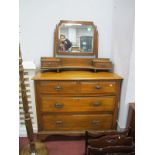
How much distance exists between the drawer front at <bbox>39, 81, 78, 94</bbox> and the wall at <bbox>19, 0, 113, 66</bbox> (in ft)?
1.76

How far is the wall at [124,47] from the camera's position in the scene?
1.59 m

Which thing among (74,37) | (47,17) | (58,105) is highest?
(47,17)

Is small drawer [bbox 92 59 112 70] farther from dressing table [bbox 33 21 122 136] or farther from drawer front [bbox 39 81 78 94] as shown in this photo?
drawer front [bbox 39 81 78 94]

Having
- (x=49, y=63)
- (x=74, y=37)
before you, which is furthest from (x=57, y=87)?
(x=74, y=37)

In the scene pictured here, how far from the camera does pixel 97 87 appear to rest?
5.58ft

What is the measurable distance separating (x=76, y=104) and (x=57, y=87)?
0.97 feet

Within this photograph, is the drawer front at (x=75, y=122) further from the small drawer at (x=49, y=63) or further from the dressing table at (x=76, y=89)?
the small drawer at (x=49, y=63)

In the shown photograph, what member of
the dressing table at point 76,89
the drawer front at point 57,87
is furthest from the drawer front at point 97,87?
the drawer front at point 57,87

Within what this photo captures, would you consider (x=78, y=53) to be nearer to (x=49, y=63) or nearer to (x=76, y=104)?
(x=49, y=63)
